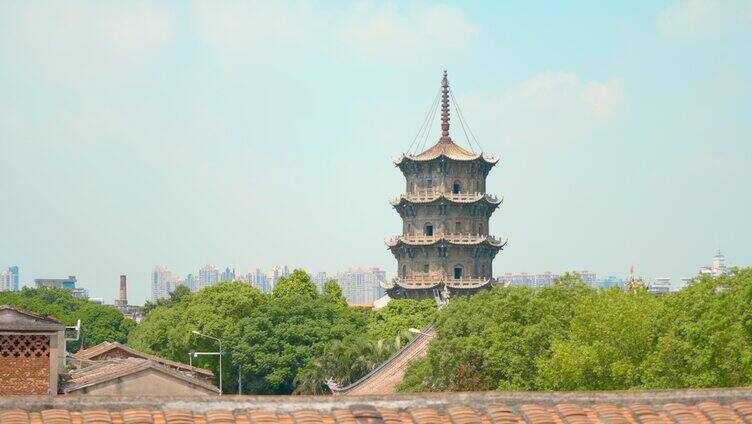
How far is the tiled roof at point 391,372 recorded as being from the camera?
5109 centimetres

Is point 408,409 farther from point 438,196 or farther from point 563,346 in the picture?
point 438,196

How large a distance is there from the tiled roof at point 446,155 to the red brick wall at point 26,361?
77.0 meters

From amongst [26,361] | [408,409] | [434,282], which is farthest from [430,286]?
[408,409]

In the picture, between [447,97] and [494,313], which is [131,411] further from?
[447,97]

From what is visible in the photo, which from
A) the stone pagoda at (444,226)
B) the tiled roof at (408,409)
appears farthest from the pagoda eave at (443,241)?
the tiled roof at (408,409)

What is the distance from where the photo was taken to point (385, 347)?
6256 centimetres

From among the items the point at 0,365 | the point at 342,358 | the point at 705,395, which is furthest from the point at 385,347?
the point at 705,395

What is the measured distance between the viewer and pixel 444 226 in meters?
103

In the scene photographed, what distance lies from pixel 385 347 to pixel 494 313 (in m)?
18.6

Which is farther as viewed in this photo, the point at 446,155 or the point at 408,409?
the point at 446,155

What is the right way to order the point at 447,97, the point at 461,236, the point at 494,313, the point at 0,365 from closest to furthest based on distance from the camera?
the point at 0,365 < the point at 494,313 < the point at 461,236 < the point at 447,97

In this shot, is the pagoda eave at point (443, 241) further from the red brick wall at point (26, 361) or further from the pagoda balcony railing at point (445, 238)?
the red brick wall at point (26, 361)

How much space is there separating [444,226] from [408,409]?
91.1 metres

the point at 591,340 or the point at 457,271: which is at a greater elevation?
→ the point at 457,271
